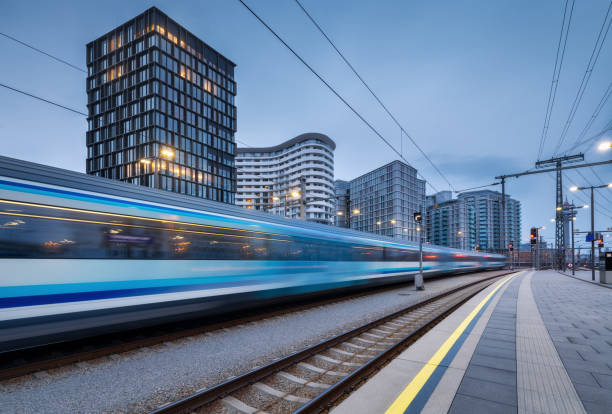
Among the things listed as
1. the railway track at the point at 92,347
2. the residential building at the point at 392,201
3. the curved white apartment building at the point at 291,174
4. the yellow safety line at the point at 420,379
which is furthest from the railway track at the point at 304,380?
the residential building at the point at 392,201

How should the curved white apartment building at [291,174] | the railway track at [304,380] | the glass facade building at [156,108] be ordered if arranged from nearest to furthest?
the railway track at [304,380]
the glass facade building at [156,108]
the curved white apartment building at [291,174]

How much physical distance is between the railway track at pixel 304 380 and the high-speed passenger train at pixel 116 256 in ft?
10.4

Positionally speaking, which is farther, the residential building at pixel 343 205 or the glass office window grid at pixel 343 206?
the residential building at pixel 343 205

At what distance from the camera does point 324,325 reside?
7.59 m

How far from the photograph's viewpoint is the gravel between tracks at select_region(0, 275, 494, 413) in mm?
3762

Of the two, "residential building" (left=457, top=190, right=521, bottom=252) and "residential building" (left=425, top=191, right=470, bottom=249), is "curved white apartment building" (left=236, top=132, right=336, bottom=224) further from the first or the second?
"residential building" (left=457, top=190, right=521, bottom=252)

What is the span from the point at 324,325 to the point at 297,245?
334 centimetres

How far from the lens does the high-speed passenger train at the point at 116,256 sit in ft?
15.8

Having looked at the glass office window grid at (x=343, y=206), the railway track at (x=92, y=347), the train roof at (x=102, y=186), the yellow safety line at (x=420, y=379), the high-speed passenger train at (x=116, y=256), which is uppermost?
the glass office window grid at (x=343, y=206)

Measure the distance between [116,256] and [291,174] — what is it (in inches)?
3883

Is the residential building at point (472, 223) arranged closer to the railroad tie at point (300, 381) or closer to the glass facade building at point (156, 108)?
the glass facade building at point (156, 108)

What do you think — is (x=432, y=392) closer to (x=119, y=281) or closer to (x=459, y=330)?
(x=459, y=330)

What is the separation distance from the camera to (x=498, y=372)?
4273 millimetres

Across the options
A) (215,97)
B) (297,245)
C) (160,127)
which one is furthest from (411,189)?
(297,245)
